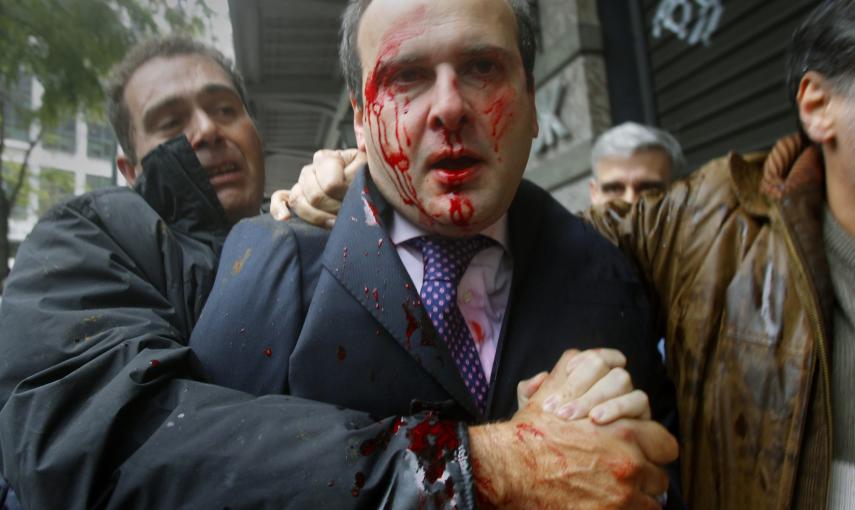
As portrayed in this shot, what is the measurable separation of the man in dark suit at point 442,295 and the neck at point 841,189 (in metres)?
0.63

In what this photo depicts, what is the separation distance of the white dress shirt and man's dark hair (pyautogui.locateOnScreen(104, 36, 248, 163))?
Result: 33.3 inches

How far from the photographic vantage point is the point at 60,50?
2.36 meters

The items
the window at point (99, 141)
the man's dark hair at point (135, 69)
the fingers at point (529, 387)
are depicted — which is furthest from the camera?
the window at point (99, 141)

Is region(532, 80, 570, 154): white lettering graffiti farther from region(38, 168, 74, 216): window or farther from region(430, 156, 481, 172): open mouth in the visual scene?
region(430, 156, 481, 172): open mouth

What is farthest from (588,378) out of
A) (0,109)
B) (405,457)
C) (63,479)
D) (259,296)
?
(0,109)

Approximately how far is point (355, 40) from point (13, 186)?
198 centimetres

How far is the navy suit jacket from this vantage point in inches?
49.8

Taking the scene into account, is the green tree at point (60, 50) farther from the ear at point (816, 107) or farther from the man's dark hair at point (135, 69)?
the ear at point (816, 107)

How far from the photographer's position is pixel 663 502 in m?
1.36

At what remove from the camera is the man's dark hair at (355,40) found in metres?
1.49

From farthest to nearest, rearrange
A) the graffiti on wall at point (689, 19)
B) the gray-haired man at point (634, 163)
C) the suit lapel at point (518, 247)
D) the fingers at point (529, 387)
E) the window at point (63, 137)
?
the graffiti on wall at point (689, 19)
the gray-haired man at point (634, 163)
the window at point (63, 137)
the suit lapel at point (518, 247)
the fingers at point (529, 387)

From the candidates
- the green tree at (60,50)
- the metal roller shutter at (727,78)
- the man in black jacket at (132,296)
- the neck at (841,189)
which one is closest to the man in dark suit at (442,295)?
the man in black jacket at (132,296)

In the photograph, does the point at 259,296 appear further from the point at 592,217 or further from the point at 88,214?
the point at 592,217

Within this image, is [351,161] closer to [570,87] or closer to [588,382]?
[588,382]
